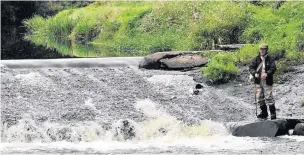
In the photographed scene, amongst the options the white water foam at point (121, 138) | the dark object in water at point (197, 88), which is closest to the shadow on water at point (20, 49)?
the dark object in water at point (197, 88)

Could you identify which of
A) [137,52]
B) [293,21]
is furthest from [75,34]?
[293,21]

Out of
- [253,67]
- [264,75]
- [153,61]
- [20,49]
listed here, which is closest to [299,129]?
[264,75]

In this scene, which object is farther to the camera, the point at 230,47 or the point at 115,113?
the point at 230,47

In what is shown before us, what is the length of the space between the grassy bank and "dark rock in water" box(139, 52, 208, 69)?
697mm

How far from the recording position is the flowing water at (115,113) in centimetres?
1207

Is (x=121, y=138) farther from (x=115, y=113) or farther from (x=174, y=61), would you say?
(x=174, y=61)

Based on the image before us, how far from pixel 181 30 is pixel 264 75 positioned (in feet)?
37.8

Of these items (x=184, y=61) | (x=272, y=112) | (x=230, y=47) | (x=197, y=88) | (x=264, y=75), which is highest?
(x=230, y=47)

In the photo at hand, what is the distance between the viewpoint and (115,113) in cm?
1427

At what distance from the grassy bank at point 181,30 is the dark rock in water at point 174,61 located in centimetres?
70

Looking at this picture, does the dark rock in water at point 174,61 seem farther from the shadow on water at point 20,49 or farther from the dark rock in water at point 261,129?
the shadow on water at point 20,49

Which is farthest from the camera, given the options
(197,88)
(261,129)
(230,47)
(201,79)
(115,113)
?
(230,47)

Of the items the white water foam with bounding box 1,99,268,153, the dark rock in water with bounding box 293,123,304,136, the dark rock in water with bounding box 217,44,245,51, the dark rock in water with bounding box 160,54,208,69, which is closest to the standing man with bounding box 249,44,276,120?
the dark rock in water with bounding box 293,123,304,136

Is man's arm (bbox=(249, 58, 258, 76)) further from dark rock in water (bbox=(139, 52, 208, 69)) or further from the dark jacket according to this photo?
dark rock in water (bbox=(139, 52, 208, 69))
